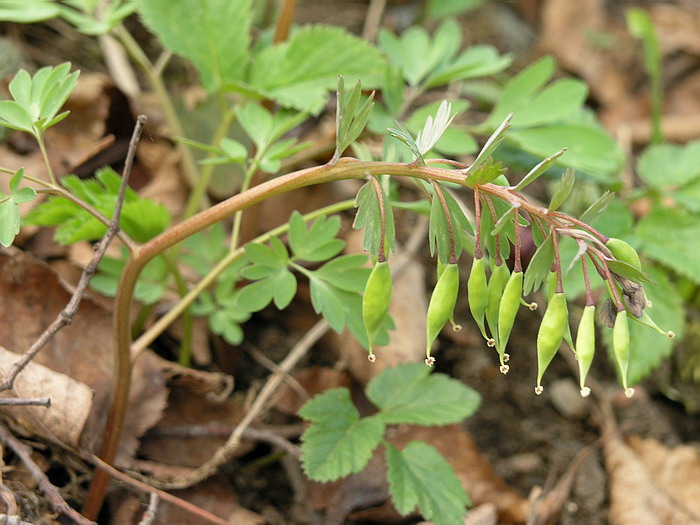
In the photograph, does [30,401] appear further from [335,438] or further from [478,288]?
[478,288]

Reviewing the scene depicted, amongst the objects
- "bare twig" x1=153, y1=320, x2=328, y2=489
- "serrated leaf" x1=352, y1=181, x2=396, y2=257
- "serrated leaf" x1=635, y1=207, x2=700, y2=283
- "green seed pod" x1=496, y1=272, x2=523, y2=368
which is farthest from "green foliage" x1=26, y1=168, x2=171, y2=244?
"serrated leaf" x1=635, y1=207, x2=700, y2=283

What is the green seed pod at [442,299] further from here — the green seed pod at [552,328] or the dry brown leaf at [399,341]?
the dry brown leaf at [399,341]

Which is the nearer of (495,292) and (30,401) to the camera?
(495,292)

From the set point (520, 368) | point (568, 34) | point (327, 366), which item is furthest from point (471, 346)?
point (568, 34)

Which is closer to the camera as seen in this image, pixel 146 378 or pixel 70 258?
pixel 146 378

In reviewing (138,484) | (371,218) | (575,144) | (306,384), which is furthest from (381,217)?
(575,144)

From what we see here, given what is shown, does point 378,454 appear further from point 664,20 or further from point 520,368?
point 664,20
